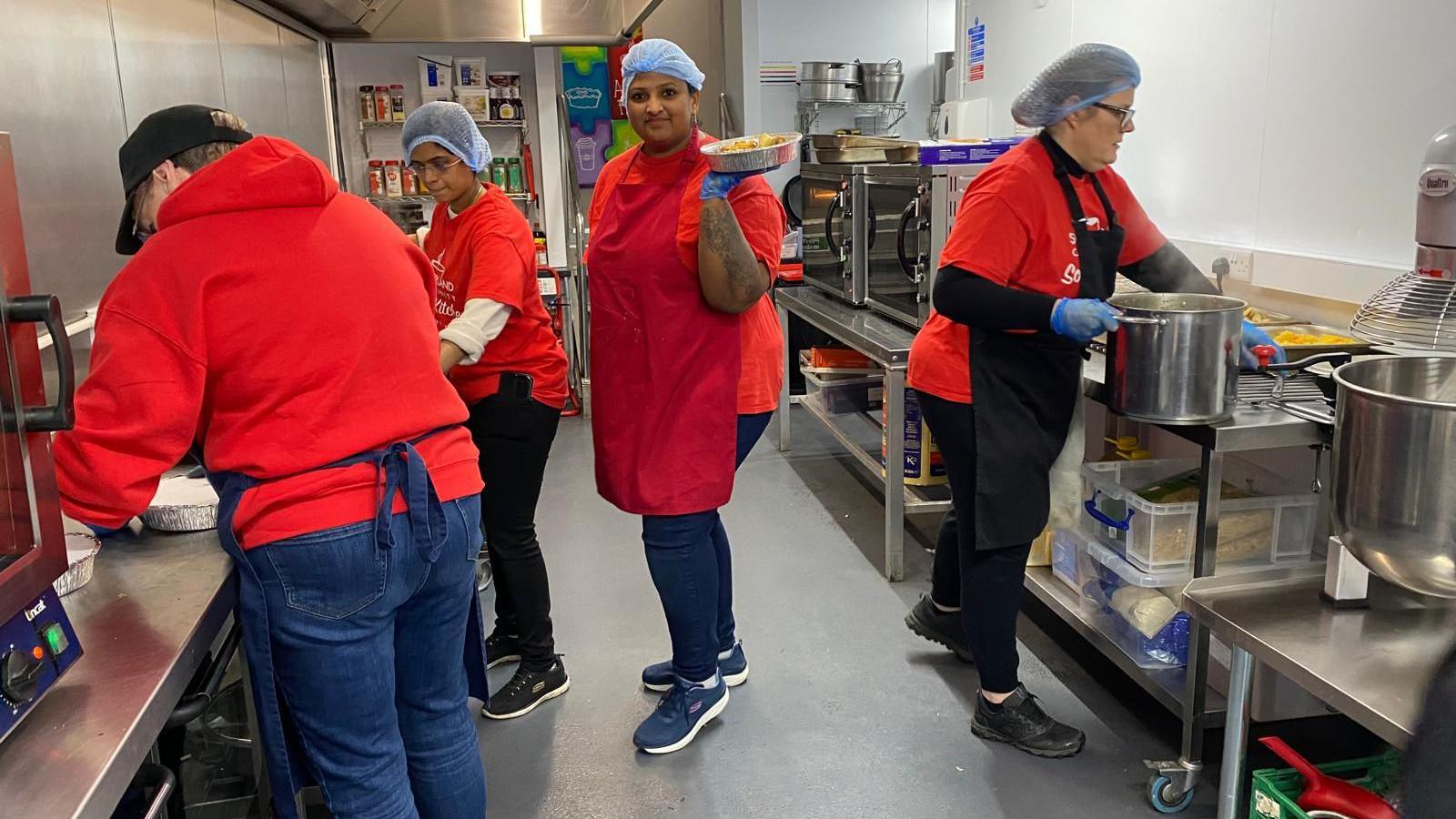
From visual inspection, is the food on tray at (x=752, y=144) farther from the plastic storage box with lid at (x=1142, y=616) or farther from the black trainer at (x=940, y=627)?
the black trainer at (x=940, y=627)

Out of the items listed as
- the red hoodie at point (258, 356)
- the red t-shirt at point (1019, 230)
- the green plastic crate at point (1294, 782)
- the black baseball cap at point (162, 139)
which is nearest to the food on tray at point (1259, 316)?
the red t-shirt at point (1019, 230)

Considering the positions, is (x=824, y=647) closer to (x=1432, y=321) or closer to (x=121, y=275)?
(x=1432, y=321)

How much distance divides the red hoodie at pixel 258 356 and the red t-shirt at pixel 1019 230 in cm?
116

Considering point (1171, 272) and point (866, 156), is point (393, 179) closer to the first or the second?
point (866, 156)

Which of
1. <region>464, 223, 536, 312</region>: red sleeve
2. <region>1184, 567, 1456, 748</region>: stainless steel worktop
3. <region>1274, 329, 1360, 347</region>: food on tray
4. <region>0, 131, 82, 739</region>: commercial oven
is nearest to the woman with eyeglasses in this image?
<region>464, 223, 536, 312</region>: red sleeve

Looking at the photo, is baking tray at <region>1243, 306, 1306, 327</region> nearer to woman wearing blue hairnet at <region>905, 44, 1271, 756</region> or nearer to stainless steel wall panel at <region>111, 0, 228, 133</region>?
woman wearing blue hairnet at <region>905, 44, 1271, 756</region>

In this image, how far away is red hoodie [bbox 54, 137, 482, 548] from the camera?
1297mm

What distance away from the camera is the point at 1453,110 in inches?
85.5

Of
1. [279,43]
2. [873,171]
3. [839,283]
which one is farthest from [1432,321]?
[279,43]

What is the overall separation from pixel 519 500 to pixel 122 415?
1.34 m

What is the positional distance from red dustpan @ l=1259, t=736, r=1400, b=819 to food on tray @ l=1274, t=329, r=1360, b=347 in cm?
85

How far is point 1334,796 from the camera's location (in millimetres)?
1706

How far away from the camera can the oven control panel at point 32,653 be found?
38.9 inches

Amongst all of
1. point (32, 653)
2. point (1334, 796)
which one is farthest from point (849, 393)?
point (32, 653)
